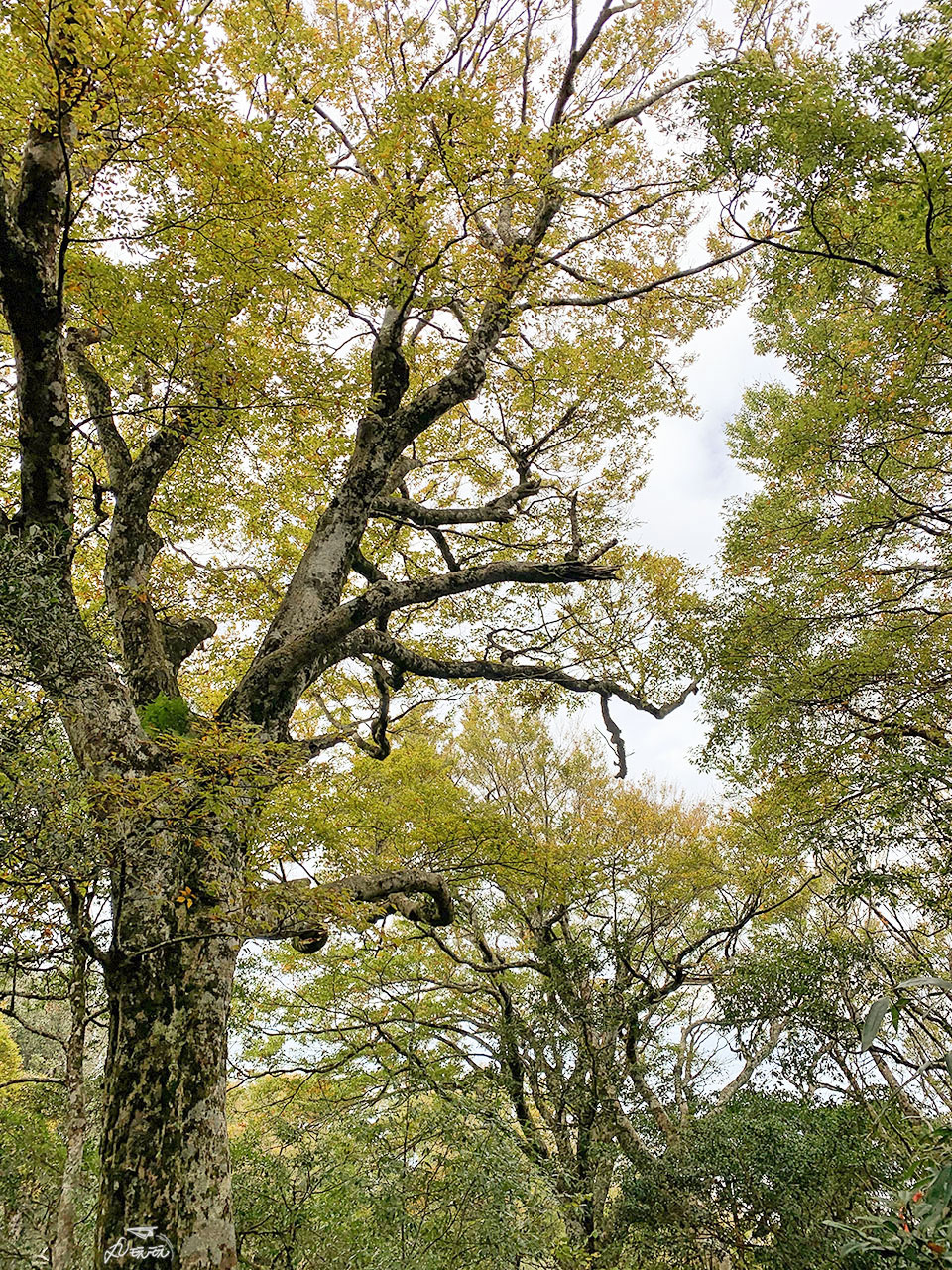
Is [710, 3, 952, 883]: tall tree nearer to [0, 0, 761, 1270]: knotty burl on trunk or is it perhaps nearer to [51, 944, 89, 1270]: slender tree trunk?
[0, 0, 761, 1270]: knotty burl on trunk

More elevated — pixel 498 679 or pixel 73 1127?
pixel 498 679

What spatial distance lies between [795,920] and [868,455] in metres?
7.16

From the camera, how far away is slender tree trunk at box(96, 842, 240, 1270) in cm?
273

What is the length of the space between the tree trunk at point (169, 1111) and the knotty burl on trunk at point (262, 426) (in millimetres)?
13

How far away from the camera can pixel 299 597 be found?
4539mm

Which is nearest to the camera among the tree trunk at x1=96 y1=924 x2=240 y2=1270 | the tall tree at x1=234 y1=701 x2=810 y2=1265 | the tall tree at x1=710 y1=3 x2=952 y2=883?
the tree trunk at x1=96 y1=924 x2=240 y2=1270

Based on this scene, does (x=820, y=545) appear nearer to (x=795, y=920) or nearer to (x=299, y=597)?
(x=299, y=597)

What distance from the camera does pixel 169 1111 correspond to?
2.91 m

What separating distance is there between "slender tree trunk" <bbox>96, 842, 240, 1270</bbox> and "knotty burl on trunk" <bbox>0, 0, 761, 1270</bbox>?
0.01m

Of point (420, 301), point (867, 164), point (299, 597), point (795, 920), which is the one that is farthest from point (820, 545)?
point (795, 920)

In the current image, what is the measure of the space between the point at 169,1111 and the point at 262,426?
448 centimetres

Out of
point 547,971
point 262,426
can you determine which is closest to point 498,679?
point 262,426

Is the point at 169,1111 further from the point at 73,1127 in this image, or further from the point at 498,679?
the point at 498,679

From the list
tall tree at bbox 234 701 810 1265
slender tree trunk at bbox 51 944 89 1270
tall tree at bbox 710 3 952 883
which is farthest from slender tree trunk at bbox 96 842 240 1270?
tall tree at bbox 710 3 952 883
